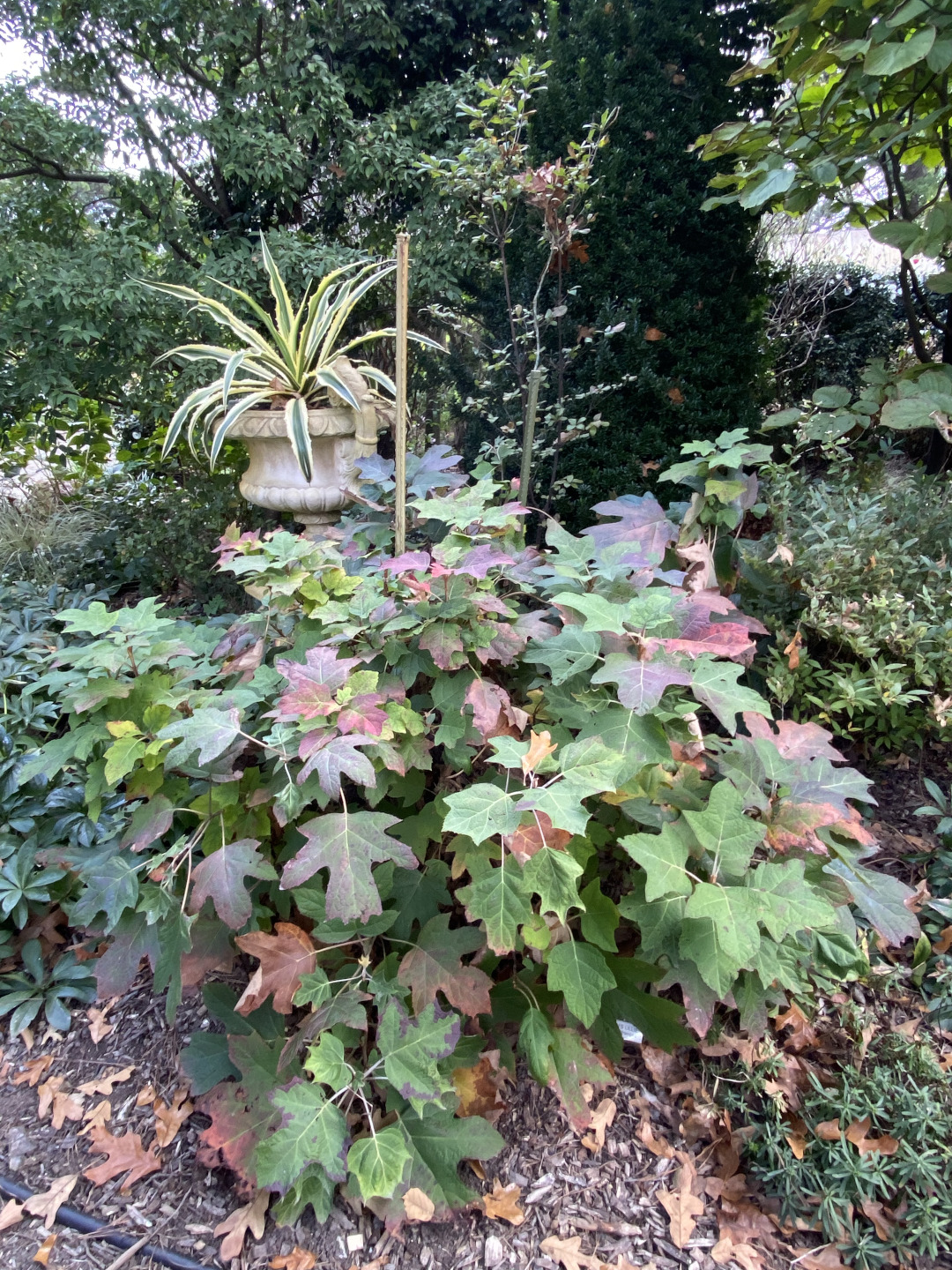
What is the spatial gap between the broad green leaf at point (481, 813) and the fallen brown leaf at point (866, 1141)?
0.89 m

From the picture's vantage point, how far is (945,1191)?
1193 mm

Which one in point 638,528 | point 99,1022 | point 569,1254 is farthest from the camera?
point 638,528

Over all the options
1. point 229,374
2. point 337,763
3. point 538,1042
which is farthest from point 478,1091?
point 229,374

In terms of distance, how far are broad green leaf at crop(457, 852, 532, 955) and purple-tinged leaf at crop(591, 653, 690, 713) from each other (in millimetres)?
312

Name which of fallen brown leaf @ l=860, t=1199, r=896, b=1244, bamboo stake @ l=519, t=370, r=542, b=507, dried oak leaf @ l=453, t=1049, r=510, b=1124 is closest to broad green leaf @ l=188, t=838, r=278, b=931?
dried oak leaf @ l=453, t=1049, r=510, b=1124

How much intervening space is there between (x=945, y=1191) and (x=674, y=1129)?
449 millimetres

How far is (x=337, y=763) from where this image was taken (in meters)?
1.03

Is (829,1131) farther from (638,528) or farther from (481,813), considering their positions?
(638,528)

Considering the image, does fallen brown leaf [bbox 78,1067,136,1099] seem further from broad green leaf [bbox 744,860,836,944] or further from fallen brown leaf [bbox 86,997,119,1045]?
broad green leaf [bbox 744,860,836,944]

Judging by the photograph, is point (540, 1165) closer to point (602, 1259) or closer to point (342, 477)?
point (602, 1259)

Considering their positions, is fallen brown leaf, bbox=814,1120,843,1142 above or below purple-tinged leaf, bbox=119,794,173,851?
below

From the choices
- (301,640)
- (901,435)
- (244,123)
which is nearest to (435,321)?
(244,123)

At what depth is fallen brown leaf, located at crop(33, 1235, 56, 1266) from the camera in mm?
1231

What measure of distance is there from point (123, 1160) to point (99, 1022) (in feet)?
1.11
